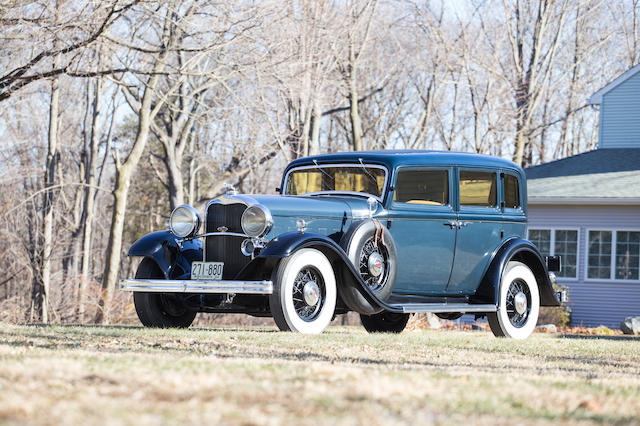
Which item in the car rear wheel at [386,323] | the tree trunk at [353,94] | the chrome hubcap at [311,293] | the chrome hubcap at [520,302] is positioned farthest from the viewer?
the tree trunk at [353,94]

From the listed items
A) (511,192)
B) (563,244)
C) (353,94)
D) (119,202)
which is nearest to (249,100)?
(119,202)

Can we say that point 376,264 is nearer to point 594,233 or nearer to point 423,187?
point 423,187

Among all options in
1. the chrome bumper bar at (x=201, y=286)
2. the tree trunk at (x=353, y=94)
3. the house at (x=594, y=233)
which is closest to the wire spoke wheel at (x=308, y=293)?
the chrome bumper bar at (x=201, y=286)

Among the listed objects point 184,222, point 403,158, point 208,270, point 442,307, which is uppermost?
point 403,158

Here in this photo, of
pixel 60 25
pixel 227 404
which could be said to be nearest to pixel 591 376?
pixel 227 404

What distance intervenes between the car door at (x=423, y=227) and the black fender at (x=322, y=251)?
76cm

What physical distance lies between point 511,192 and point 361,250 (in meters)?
2.84

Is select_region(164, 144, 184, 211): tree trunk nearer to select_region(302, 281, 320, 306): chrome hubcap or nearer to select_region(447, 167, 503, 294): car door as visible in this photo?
select_region(447, 167, 503, 294): car door

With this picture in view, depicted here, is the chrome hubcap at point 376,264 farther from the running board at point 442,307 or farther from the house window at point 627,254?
the house window at point 627,254

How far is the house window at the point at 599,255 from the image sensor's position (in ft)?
74.1

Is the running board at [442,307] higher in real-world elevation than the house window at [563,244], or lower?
lower

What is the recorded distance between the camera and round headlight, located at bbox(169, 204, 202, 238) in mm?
9617

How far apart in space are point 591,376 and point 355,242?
10.7ft

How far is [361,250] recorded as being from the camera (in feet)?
30.1
